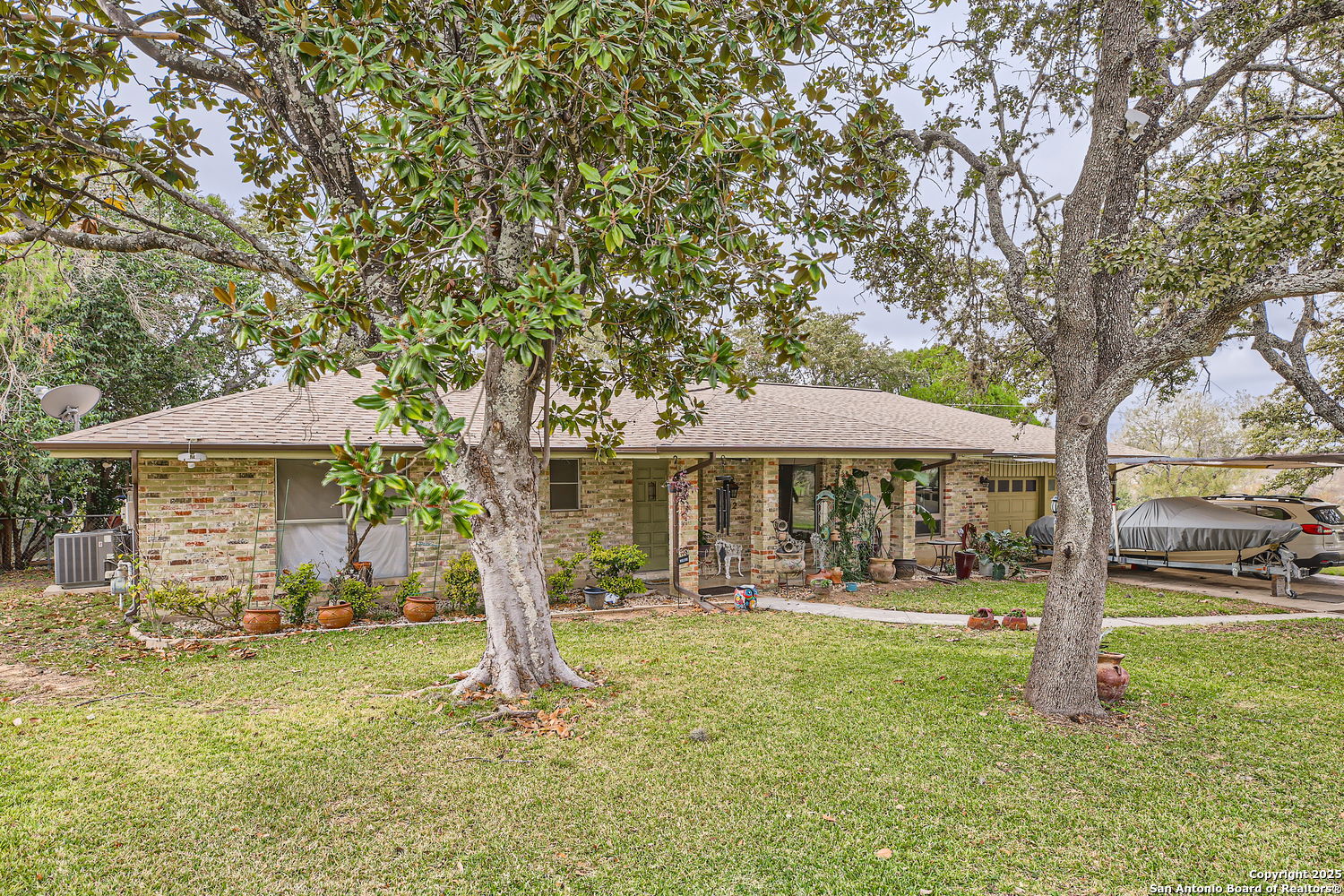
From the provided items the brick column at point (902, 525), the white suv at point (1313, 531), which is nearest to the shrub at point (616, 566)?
the brick column at point (902, 525)

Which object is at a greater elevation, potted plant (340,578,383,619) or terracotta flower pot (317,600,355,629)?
potted plant (340,578,383,619)

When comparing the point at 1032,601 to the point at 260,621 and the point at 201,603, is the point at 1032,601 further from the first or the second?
the point at 201,603

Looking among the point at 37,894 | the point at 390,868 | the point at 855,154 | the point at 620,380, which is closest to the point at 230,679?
the point at 37,894

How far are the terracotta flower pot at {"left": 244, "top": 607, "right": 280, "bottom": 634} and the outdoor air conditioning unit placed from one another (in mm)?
4280

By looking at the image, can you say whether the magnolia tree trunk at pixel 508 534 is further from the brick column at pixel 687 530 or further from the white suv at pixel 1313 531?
the white suv at pixel 1313 531

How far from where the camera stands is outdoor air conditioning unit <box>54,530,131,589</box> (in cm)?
1140

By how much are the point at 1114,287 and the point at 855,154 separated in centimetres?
255

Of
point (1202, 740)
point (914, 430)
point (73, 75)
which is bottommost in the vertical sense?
point (1202, 740)

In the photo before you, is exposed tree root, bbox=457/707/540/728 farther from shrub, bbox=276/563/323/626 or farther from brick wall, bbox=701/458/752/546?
brick wall, bbox=701/458/752/546

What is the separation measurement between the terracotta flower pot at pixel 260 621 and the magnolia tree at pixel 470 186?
4133 millimetres

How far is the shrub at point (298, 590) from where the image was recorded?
353 inches

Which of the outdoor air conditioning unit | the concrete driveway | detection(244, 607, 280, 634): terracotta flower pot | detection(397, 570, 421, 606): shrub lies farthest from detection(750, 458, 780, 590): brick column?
the outdoor air conditioning unit

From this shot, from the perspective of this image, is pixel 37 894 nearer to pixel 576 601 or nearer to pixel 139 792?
pixel 139 792

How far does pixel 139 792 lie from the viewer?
14.4ft
